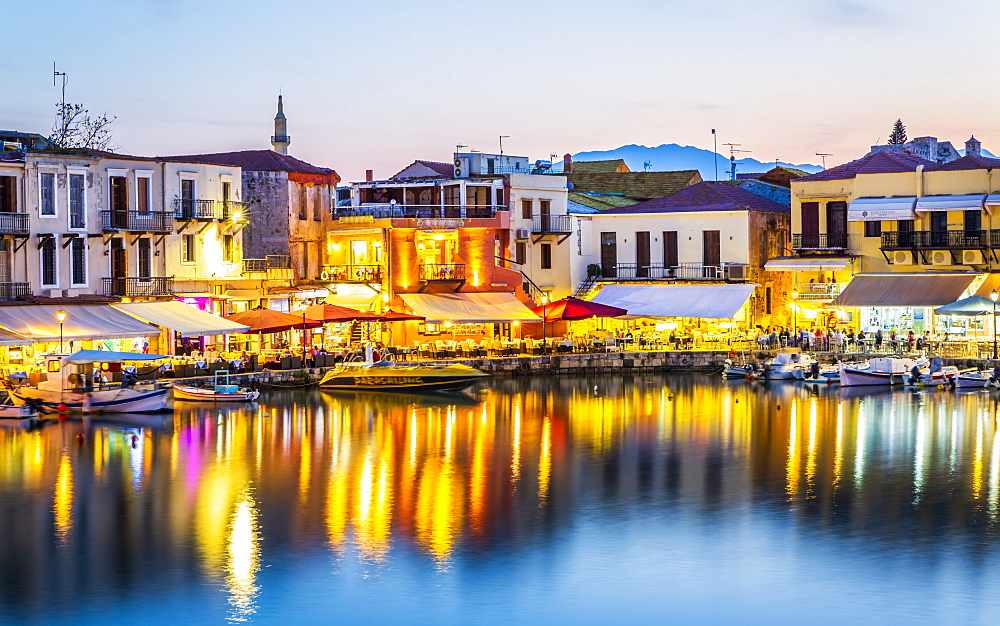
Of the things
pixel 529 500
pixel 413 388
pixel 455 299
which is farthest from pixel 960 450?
pixel 455 299

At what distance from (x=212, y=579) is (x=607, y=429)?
18.8 m

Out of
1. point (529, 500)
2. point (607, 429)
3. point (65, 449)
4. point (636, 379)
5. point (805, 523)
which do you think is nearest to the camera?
point (805, 523)

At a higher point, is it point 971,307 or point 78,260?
point 78,260

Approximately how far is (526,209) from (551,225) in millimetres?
1367

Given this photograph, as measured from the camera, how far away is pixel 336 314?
171 ft

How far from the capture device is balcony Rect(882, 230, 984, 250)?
2178 inches

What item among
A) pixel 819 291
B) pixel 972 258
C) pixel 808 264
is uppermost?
pixel 972 258

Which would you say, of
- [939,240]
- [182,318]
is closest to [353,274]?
[182,318]

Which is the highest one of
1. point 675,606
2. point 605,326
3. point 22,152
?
point 22,152

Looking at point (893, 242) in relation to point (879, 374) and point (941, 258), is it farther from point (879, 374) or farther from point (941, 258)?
point (879, 374)

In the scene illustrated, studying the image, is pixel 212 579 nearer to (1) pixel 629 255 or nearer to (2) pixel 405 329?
(2) pixel 405 329

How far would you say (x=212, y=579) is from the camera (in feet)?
82.8

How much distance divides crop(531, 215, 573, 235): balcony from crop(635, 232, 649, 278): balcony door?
9.99 feet

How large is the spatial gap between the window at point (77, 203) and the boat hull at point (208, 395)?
688cm
